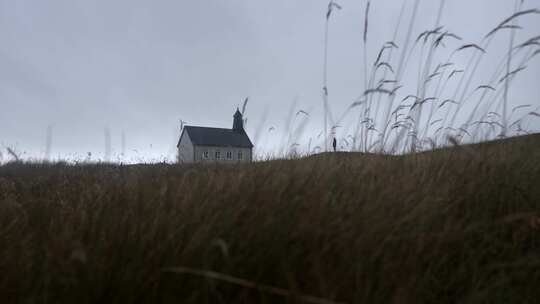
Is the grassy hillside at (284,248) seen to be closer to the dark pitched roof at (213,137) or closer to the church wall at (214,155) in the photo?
the church wall at (214,155)

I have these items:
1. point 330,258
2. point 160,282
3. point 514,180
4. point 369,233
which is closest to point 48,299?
point 160,282

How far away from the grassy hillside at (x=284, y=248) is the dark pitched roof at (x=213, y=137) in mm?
42411

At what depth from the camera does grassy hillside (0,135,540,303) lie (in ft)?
3.92

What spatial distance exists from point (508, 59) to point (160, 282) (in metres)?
3.36

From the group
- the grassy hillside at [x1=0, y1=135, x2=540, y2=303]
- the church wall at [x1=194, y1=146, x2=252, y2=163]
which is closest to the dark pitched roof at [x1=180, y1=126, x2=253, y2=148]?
the church wall at [x1=194, y1=146, x2=252, y2=163]

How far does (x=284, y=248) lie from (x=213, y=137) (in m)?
46.4

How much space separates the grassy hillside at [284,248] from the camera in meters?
1.19

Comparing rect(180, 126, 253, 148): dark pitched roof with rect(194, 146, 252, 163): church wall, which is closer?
rect(194, 146, 252, 163): church wall

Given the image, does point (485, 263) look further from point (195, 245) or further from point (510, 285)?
point (195, 245)

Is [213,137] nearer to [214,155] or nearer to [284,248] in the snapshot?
[214,155]

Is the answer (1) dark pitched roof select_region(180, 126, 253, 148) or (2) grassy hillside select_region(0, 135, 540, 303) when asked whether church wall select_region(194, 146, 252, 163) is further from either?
(2) grassy hillside select_region(0, 135, 540, 303)

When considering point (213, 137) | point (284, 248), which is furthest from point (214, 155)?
point (213, 137)

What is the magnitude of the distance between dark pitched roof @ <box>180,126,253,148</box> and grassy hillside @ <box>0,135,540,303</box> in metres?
42.4

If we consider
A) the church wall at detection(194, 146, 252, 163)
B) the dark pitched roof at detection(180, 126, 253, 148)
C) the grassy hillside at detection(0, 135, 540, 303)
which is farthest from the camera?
the dark pitched roof at detection(180, 126, 253, 148)
